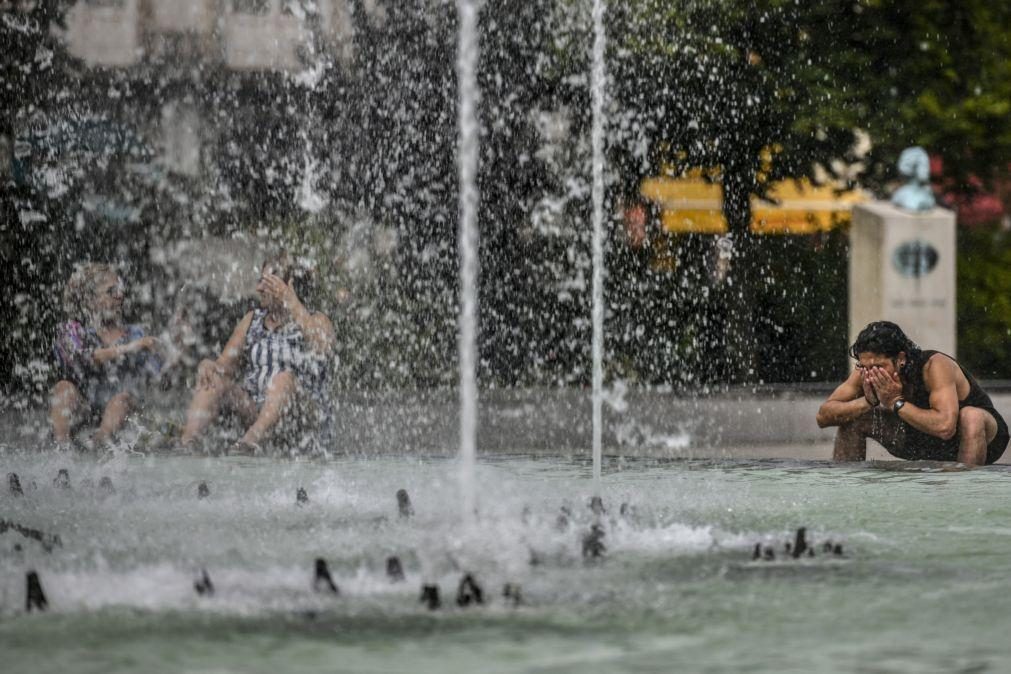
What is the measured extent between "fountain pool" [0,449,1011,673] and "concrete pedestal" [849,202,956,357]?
3.38 meters

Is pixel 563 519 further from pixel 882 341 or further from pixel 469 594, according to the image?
pixel 882 341

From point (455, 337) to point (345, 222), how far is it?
2.36 meters

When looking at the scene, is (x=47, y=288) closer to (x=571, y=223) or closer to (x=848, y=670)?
(x=571, y=223)

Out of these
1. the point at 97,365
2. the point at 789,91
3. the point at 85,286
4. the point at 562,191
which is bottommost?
the point at 97,365

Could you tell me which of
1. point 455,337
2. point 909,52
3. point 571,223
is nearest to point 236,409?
point 455,337

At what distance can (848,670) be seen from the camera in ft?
14.4

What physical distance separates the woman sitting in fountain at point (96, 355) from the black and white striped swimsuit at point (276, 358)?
74 cm

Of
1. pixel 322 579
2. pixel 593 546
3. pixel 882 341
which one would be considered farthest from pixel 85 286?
pixel 322 579

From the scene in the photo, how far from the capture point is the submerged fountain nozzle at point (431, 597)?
17.0ft

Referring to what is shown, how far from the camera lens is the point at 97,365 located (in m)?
11.3

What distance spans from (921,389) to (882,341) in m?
0.42

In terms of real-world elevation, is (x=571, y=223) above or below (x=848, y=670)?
above

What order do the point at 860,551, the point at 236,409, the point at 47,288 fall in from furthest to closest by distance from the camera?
1. the point at 47,288
2. the point at 236,409
3. the point at 860,551

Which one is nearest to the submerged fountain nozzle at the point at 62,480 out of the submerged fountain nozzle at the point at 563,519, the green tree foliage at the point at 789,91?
the submerged fountain nozzle at the point at 563,519
